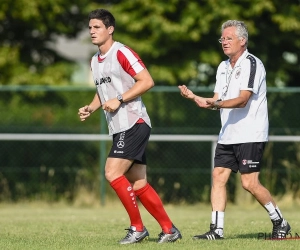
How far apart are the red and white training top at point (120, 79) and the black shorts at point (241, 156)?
904mm

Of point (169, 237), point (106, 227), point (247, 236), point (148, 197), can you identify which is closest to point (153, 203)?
point (148, 197)

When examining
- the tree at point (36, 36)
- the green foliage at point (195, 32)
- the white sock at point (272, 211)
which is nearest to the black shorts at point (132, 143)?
the white sock at point (272, 211)

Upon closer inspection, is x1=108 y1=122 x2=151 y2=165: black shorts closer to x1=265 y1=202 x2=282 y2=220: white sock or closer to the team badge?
the team badge

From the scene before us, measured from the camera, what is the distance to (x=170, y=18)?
56.7ft

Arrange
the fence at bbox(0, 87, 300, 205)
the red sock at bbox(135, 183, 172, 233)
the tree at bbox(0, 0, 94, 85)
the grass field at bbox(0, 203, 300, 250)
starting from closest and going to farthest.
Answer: the grass field at bbox(0, 203, 300, 250) < the red sock at bbox(135, 183, 172, 233) < the fence at bbox(0, 87, 300, 205) < the tree at bbox(0, 0, 94, 85)

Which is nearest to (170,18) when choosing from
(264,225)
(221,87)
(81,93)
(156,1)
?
(156,1)

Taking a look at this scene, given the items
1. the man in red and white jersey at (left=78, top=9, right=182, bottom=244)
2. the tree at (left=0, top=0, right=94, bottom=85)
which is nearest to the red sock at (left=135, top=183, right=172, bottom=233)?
the man in red and white jersey at (left=78, top=9, right=182, bottom=244)

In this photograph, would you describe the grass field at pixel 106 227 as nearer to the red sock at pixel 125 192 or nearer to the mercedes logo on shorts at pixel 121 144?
the red sock at pixel 125 192

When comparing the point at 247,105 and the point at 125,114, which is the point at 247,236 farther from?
the point at 125,114

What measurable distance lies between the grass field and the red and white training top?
3.96ft

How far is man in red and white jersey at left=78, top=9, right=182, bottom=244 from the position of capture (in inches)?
341

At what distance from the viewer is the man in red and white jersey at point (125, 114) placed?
8664mm

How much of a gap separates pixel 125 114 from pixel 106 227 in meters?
2.73

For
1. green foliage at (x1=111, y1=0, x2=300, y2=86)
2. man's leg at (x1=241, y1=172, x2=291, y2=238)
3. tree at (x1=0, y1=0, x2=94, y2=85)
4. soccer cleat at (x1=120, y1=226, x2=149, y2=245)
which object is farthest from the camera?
tree at (x1=0, y1=0, x2=94, y2=85)
